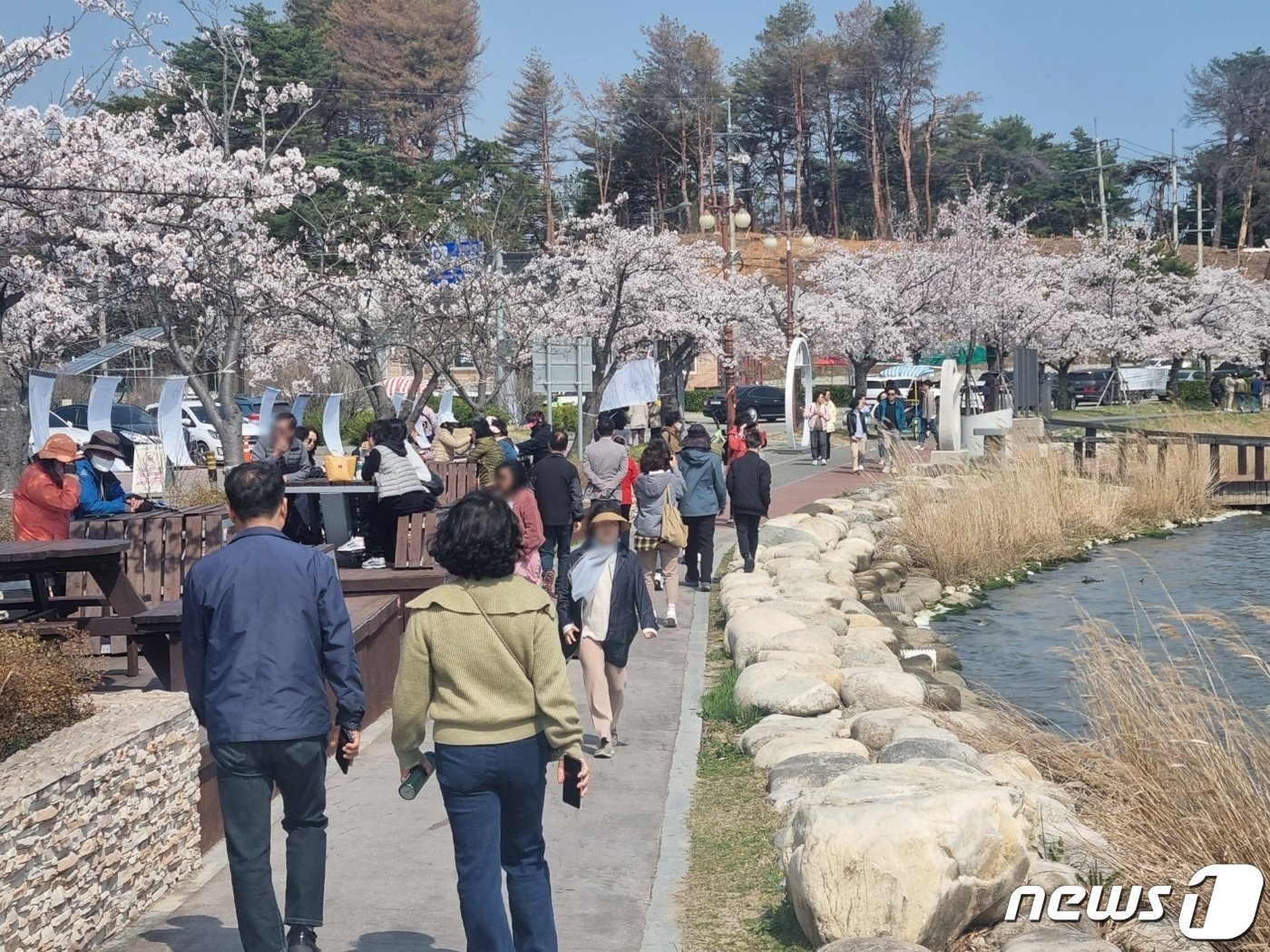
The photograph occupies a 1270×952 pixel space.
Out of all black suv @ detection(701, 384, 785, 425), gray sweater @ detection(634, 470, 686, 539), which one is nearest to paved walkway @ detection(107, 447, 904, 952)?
gray sweater @ detection(634, 470, 686, 539)

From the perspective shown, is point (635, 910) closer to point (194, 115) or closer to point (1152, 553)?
point (1152, 553)

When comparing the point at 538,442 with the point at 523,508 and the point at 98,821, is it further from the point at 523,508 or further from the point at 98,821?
the point at 98,821

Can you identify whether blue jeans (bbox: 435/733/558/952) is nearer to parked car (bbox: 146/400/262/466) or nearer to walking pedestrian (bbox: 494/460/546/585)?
walking pedestrian (bbox: 494/460/546/585)

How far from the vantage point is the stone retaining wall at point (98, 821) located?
5.02 m

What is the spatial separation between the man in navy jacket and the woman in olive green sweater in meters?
0.33

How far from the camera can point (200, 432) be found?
113 feet

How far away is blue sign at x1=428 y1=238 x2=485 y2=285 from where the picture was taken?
2900 cm

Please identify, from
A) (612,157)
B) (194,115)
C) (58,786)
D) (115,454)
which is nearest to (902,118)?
(612,157)

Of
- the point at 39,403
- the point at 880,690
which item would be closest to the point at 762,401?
the point at 39,403

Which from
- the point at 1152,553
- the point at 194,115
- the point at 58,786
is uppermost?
the point at 194,115

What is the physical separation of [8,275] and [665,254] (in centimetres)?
2408

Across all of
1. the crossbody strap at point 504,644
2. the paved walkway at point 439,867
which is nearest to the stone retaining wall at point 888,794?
the paved walkway at point 439,867

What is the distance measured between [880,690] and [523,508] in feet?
10.0

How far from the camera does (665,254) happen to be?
40.8m
